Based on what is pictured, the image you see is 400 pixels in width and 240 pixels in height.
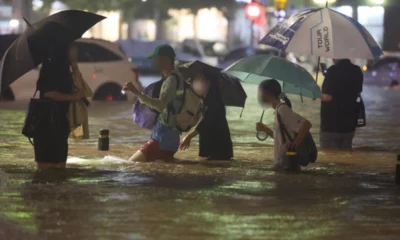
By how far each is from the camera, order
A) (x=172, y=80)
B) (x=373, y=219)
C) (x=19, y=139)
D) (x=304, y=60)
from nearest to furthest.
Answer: (x=373, y=219), (x=172, y=80), (x=19, y=139), (x=304, y=60)

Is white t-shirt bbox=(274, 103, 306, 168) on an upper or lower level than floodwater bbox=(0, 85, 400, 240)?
upper

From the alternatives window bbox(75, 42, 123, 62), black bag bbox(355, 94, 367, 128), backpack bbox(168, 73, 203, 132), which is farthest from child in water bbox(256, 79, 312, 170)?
window bbox(75, 42, 123, 62)

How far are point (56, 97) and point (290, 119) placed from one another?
102 inches

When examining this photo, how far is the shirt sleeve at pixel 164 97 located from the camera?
11.2m

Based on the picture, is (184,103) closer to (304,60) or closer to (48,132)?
(48,132)

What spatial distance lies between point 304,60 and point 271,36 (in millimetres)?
33951

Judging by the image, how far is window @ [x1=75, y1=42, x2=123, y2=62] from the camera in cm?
2370

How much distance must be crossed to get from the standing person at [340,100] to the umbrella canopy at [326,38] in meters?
0.71

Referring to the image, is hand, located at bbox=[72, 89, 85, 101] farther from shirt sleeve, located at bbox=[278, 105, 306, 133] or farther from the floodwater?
shirt sleeve, located at bbox=[278, 105, 306, 133]

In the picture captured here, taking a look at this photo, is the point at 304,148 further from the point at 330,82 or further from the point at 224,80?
the point at 330,82

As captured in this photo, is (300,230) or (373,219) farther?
(373,219)

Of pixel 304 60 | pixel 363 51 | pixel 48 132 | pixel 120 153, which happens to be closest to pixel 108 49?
pixel 120 153

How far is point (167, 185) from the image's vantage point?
412 inches

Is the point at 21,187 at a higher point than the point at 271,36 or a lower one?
lower
